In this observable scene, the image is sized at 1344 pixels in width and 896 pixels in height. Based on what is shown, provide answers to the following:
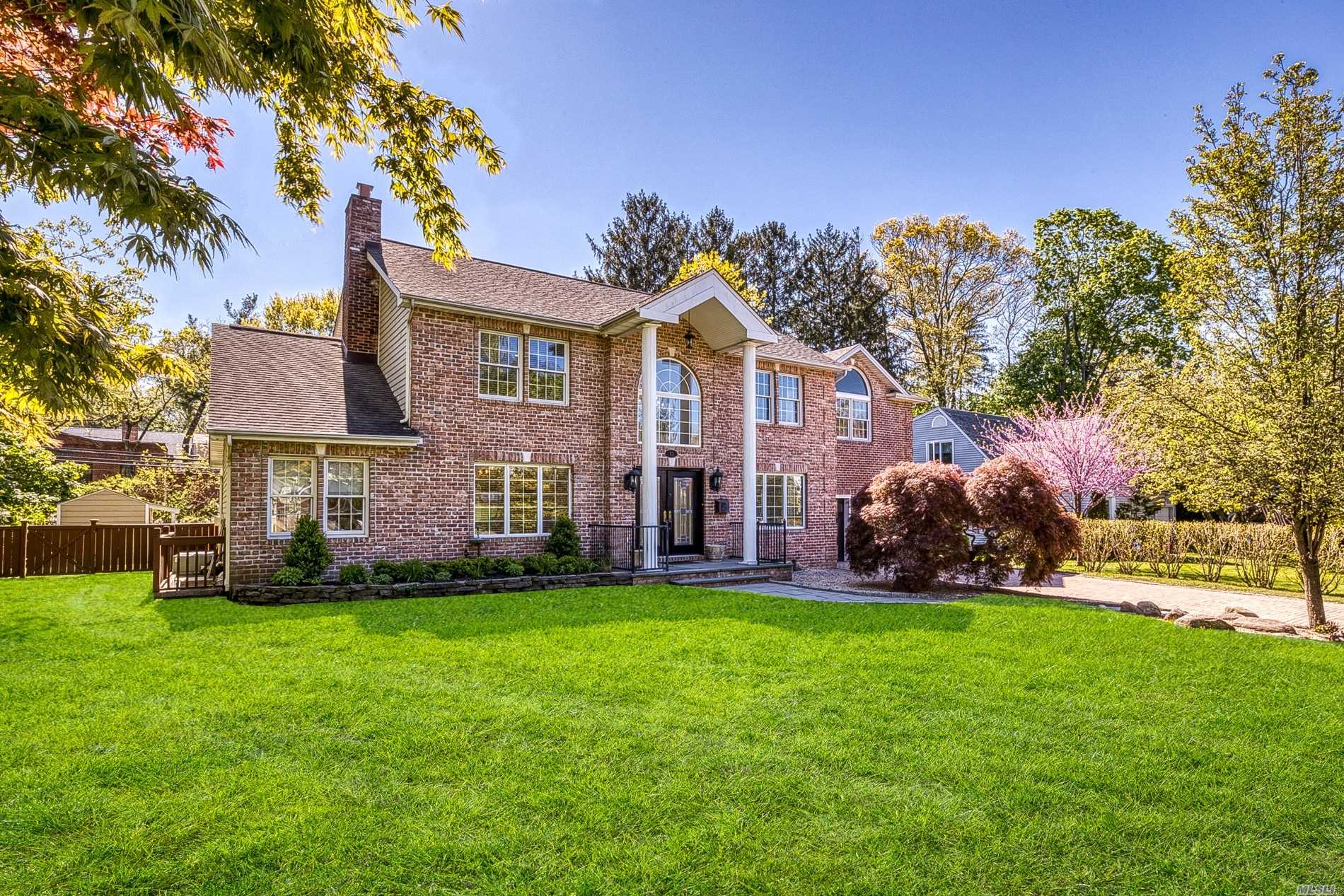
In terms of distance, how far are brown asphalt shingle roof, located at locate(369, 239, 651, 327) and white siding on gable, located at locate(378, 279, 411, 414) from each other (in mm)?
590

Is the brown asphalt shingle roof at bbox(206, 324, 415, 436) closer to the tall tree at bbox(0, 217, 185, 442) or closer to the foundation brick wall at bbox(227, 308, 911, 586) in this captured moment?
the foundation brick wall at bbox(227, 308, 911, 586)

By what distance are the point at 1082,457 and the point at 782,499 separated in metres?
13.9

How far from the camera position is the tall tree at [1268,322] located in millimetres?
9430

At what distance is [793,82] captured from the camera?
12781mm

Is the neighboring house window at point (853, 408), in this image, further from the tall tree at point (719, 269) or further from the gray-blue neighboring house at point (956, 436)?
the tall tree at point (719, 269)

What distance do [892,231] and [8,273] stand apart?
3792 cm

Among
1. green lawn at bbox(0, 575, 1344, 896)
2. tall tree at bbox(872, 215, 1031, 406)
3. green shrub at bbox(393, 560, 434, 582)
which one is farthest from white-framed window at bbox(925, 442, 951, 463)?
green shrub at bbox(393, 560, 434, 582)

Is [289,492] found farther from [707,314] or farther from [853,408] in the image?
[853,408]

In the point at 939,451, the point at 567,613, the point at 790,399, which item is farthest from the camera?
the point at 939,451

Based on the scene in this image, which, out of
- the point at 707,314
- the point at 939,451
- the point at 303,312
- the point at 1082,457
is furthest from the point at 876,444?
the point at 303,312

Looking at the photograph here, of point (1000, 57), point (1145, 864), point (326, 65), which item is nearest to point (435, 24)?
point (326, 65)

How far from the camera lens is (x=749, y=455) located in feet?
51.8

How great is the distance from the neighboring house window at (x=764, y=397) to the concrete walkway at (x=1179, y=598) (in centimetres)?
682

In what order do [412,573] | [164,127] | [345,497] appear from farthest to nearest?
[345,497] < [412,573] < [164,127]
